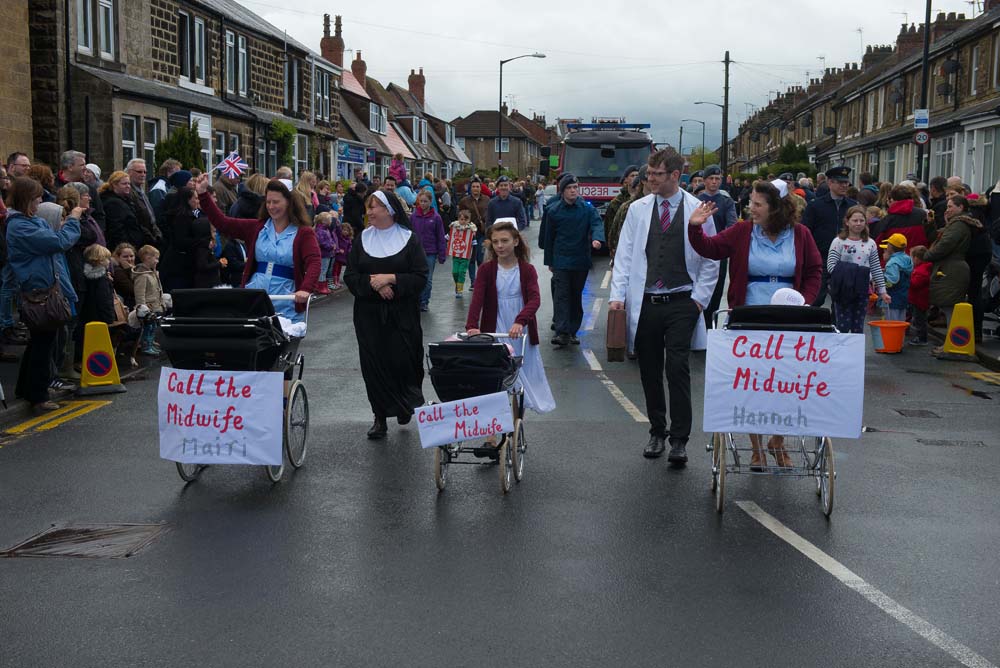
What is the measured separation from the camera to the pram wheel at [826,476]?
6668 millimetres

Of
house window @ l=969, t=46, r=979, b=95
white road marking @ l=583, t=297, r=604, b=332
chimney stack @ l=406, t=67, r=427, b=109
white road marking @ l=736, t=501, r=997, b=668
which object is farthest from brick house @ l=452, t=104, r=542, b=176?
white road marking @ l=736, t=501, r=997, b=668

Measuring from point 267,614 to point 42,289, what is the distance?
20.2ft

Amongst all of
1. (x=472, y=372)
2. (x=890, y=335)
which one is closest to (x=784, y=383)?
(x=472, y=372)

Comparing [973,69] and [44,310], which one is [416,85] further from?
[44,310]

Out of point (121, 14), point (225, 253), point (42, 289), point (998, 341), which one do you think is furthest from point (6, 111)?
point (998, 341)

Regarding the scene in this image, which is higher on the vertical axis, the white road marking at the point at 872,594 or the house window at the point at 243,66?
the house window at the point at 243,66

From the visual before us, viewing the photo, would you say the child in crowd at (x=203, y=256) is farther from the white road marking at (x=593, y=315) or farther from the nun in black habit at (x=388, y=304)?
the nun in black habit at (x=388, y=304)

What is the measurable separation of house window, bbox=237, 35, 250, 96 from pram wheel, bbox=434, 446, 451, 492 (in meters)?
31.0

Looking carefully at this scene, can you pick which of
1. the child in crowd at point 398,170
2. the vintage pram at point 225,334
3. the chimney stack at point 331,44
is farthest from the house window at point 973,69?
the vintage pram at point 225,334

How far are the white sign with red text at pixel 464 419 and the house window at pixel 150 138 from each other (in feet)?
71.9

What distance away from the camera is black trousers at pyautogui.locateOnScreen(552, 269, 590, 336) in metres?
14.6

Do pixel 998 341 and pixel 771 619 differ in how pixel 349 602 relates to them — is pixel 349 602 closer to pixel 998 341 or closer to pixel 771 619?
pixel 771 619

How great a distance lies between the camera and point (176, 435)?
7.34 m

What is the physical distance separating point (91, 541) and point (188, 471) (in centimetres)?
147
